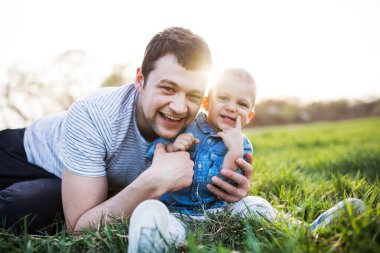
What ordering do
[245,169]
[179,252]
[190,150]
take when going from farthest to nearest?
[190,150]
[245,169]
[179,252]

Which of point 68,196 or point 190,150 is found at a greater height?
point 190,150

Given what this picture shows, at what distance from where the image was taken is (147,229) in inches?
68.2

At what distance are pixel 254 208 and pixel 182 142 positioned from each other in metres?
0.72

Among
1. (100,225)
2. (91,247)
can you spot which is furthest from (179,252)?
(100,225)

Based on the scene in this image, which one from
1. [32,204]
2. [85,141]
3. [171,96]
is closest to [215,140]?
[171,96]

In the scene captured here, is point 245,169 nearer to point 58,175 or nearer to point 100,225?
point 100,225

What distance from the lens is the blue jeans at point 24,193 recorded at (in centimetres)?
259

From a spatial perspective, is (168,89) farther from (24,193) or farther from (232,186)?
(24,193)

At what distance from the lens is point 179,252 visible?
1.80 m

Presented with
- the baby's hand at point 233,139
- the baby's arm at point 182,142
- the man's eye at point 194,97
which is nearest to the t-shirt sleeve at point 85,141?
the baby's arm at point 182,142

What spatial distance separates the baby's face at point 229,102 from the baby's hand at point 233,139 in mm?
103

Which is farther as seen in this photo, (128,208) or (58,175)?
(58,175)

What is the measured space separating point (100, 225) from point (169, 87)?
110 cm

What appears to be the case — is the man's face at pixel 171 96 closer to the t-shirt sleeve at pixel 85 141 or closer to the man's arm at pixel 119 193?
the man's arm at pixel 119 193
